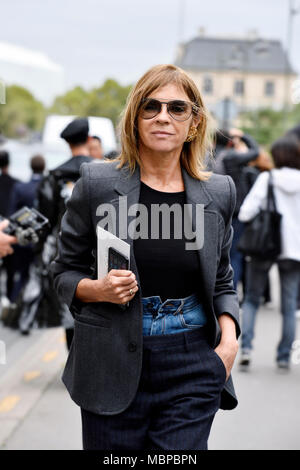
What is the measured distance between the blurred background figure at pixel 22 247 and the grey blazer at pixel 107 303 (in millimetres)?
5452

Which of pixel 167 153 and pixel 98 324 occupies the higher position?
pixel 167 153

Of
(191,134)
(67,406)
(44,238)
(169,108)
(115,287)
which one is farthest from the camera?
(44,238)

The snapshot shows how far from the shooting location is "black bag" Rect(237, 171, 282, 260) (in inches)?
257

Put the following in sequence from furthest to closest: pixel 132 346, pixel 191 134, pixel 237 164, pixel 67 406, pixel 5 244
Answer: pixel 237 164 < pixel 67 406 < pixel 5 244 < pixel 191 134 < pixel 132 346

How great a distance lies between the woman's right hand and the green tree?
80.8m

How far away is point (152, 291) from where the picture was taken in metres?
2.60

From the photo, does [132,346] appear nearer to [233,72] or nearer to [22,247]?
[22,247]

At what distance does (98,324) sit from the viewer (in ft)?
8.55

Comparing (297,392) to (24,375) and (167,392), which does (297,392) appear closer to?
(24,375)

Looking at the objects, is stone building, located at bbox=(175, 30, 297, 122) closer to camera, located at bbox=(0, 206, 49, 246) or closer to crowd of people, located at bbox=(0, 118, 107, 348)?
crowd of people, located at bbox=(0, 118, 107, 348)

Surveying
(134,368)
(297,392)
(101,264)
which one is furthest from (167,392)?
(297,392)

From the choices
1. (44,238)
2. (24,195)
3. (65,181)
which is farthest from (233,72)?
(65,181)

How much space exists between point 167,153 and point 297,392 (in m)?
3.70

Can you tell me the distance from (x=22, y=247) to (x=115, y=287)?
653cm
